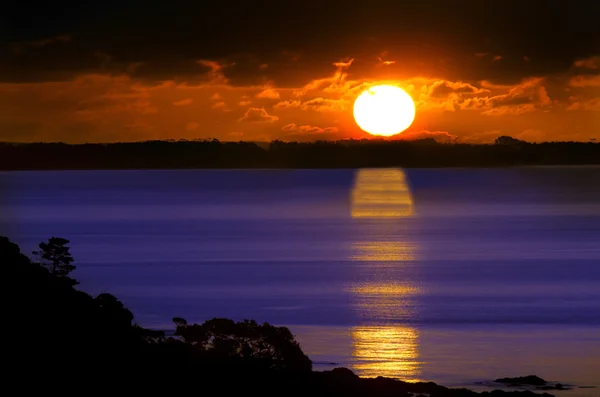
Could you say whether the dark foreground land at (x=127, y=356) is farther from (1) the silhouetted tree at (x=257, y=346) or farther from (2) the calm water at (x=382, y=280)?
(2) the calm water at (x=382, y=280)

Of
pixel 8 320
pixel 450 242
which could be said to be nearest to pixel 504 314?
pixel 8 320

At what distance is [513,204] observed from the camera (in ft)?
553

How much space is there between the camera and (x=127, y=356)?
25.6 meters

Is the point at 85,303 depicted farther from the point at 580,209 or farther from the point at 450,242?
the point at 580,209

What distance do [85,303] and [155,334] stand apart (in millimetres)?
3920

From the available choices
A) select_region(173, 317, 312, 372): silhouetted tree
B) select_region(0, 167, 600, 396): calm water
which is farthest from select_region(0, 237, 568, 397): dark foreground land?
select_region(0, 167, 600, 396): calm water

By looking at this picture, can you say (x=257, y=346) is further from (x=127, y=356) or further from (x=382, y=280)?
(x=382, y=280)

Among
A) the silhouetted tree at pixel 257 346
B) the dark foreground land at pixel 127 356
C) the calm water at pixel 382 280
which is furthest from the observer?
the calm water at pixel 382 280

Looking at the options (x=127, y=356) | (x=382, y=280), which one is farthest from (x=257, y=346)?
(x=382, y=280)

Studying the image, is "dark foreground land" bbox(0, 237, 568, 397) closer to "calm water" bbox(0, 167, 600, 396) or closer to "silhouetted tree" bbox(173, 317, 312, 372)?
"silhouetted tree" bbox(173, 317, 312, 372)

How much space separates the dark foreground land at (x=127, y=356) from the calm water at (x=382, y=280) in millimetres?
6036

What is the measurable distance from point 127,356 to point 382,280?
39.2m

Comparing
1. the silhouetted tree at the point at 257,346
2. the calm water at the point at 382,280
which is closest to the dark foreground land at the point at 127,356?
the silhouetted tree at the point at 257,346

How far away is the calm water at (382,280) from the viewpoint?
1524 inches
